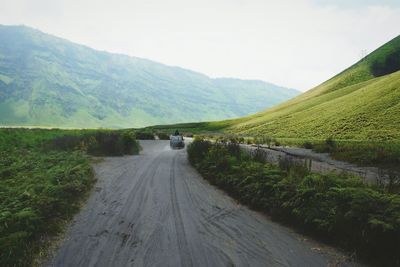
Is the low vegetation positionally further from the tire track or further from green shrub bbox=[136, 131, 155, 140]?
green shrub bbox=[136, 131, 155, 140]

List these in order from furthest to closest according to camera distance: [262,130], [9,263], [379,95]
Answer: [262,130]
[379,95]
[9,263]

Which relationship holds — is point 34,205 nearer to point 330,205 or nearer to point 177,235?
point 177,235

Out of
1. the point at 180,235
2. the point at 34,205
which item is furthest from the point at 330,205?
the point at 34,205

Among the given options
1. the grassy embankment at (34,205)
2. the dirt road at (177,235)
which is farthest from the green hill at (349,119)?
the grassy embankment at (34,205)

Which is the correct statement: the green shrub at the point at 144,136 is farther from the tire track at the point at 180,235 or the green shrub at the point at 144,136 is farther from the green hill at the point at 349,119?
the tire track at the point at 180,235

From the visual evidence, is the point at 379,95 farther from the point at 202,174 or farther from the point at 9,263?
the point at 9,263

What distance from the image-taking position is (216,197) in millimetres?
14188

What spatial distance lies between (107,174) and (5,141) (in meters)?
20.7

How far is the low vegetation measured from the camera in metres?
8.02

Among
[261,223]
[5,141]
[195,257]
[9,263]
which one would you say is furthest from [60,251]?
[5,141]

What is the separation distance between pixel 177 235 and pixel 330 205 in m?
4.31

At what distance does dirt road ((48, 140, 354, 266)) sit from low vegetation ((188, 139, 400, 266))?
50 centimetres

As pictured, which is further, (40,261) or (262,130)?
(262,130)

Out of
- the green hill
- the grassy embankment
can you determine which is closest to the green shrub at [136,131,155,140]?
the green hill
